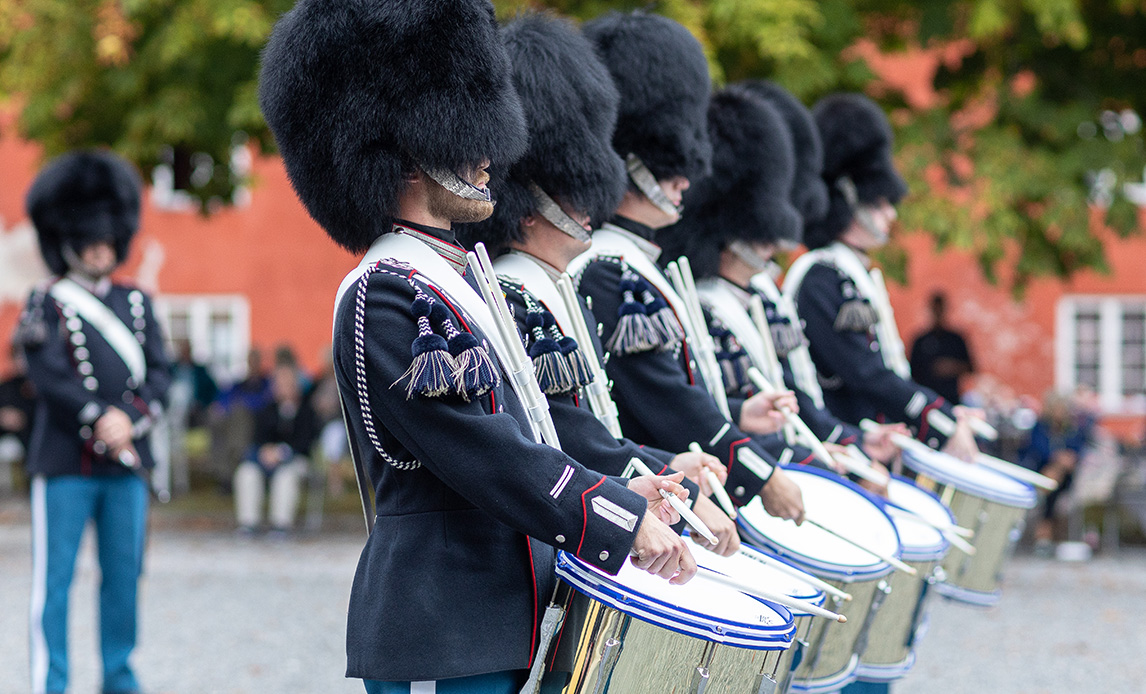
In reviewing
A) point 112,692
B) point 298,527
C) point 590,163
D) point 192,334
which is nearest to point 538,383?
point 590,163

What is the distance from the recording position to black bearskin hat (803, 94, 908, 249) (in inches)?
223

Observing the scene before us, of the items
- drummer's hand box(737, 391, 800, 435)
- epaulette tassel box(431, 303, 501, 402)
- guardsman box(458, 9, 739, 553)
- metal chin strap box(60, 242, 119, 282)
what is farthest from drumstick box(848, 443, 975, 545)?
metal chin strap box(60, 242, 119, 282)

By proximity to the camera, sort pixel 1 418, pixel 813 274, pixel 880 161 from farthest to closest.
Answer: pixel 1 418 < pixel 880 161 < pixel 813 274

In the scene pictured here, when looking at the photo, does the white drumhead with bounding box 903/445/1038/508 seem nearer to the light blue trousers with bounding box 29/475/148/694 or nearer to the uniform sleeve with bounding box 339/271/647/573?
the uniform sleeve with bounding box 339/271/647/573

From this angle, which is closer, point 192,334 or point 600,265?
point 600,265

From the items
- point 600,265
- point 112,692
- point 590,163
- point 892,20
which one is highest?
point 892,20

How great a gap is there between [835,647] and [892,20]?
7.94 metres

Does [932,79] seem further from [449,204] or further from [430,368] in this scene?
[430,368]

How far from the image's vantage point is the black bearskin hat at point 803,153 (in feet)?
17.3

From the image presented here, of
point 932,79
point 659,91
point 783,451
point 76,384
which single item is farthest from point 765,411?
point 932,79

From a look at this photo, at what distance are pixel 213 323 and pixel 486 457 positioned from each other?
19.4 m

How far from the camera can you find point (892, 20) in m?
10.6

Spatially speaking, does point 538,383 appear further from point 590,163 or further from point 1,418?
point 1,418

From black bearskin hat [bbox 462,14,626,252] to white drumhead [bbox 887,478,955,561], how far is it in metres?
1.35
